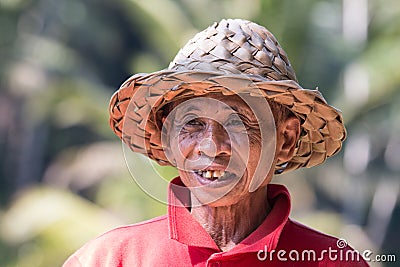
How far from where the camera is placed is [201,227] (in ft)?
8.30

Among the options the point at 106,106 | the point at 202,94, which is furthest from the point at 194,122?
the point at 106,106

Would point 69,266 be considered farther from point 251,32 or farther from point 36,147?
point 36,147

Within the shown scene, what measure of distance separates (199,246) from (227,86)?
42cm

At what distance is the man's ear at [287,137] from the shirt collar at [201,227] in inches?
4.2

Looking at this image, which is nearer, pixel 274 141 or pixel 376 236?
pixel 274 141

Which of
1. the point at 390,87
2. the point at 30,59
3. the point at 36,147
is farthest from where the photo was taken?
the point at 36,147

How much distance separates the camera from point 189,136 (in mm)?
2502

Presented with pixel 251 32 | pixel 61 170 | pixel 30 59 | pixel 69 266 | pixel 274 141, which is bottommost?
pixel 61 170

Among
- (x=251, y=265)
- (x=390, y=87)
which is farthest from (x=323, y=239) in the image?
(x=390, y=87)

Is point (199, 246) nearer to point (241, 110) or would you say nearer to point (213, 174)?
point (213, 174)

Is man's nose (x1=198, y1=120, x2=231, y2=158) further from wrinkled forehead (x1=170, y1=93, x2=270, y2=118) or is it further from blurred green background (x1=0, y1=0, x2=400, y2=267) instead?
blurred green background (x1=0, y1=0, x2=400, y2=267)

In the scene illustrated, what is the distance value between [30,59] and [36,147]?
2.32m

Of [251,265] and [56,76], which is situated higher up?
[251,265]

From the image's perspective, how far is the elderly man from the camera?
2.44 metres
